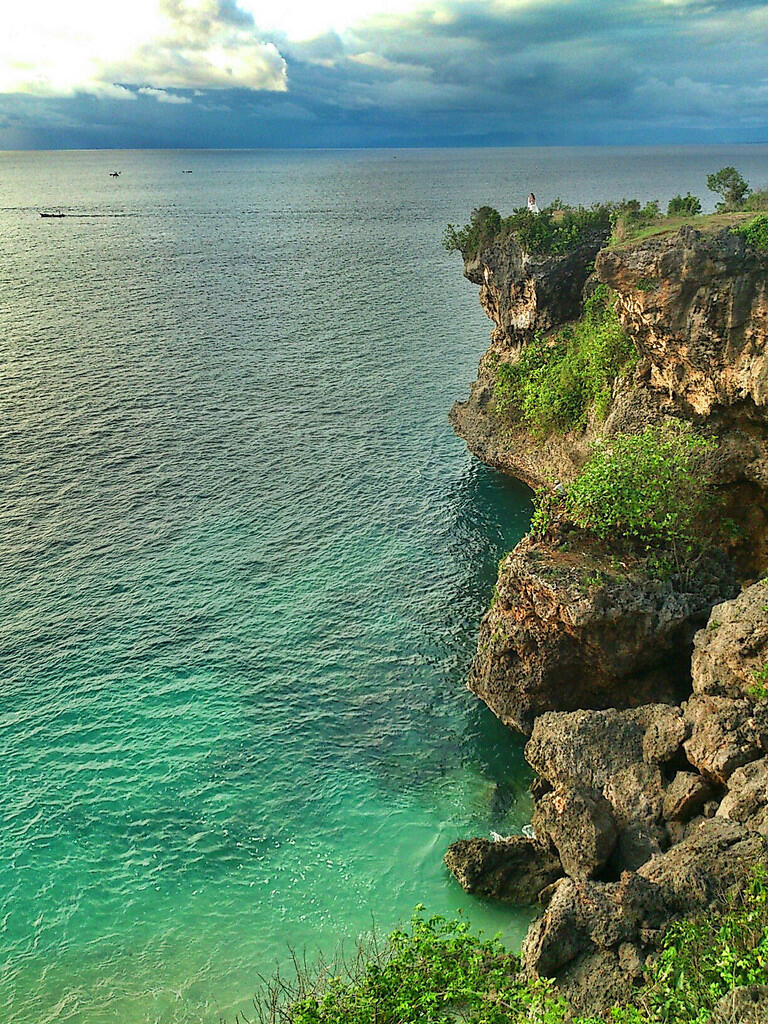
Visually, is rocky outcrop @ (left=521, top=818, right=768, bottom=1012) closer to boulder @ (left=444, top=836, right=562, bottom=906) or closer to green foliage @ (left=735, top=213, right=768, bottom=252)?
boulder @ (left=444, top=836, right=562, bottom=906)

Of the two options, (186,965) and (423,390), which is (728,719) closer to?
(186,965)

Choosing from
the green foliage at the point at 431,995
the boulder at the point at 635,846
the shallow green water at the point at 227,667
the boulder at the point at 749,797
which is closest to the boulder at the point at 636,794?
the boulder at the point at 635,846

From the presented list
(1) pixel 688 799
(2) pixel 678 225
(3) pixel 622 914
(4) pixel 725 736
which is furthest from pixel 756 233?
(3) pixel 622 914

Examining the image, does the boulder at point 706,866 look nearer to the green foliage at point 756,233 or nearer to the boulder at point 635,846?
the boulder at point 635,846

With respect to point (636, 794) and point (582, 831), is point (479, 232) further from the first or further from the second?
point (582, 831)

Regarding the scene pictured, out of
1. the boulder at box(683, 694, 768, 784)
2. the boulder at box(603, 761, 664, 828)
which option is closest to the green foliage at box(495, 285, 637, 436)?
the boulder at box(683, 694, 768, 784)

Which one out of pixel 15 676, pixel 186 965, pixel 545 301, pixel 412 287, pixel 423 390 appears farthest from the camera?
pixel 412 287

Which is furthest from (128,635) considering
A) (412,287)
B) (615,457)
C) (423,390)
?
(412,287)
